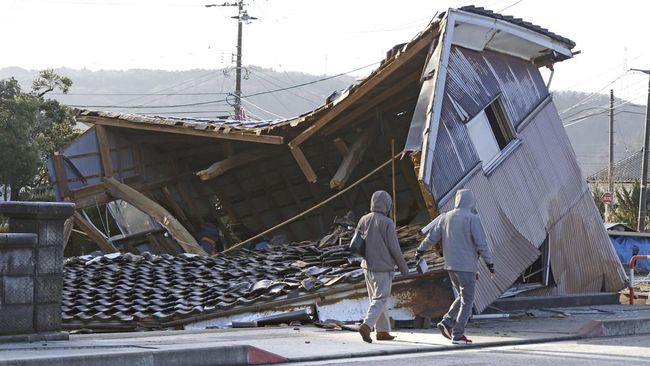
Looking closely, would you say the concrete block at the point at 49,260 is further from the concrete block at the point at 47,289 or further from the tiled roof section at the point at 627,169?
the tiled roof section at the point at 627,169

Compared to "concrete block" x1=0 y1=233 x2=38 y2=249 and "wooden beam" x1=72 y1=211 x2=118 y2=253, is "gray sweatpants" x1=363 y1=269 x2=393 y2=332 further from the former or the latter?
"wooden beam" x1=72 y1=211 x2=118 y2=253

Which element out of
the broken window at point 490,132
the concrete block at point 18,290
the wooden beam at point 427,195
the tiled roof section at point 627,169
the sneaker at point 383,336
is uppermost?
the tiled roof section at point 627,169

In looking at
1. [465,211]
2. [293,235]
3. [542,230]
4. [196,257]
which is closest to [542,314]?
[542,230]

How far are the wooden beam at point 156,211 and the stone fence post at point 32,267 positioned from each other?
11373mm

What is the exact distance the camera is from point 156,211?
75.4ft

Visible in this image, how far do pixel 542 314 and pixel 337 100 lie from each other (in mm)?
5680

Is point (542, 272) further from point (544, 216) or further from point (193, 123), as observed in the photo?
point (193, 123)

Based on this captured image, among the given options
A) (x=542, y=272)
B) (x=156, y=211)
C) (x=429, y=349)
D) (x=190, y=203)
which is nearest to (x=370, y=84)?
(x=542, y=272)

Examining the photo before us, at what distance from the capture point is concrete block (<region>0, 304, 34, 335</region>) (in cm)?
1058

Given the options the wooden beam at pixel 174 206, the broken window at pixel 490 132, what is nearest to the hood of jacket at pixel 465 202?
the broken window at pixel 490 132

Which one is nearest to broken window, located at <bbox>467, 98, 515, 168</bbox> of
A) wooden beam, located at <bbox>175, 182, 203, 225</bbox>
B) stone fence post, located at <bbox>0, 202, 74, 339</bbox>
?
stone fence post, located at <bbox>0, 202, 74, 339</bbox>

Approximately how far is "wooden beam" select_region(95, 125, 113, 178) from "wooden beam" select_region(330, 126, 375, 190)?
227 inches

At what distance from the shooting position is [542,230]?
59.7 ft

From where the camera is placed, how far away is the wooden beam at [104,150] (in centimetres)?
2422
